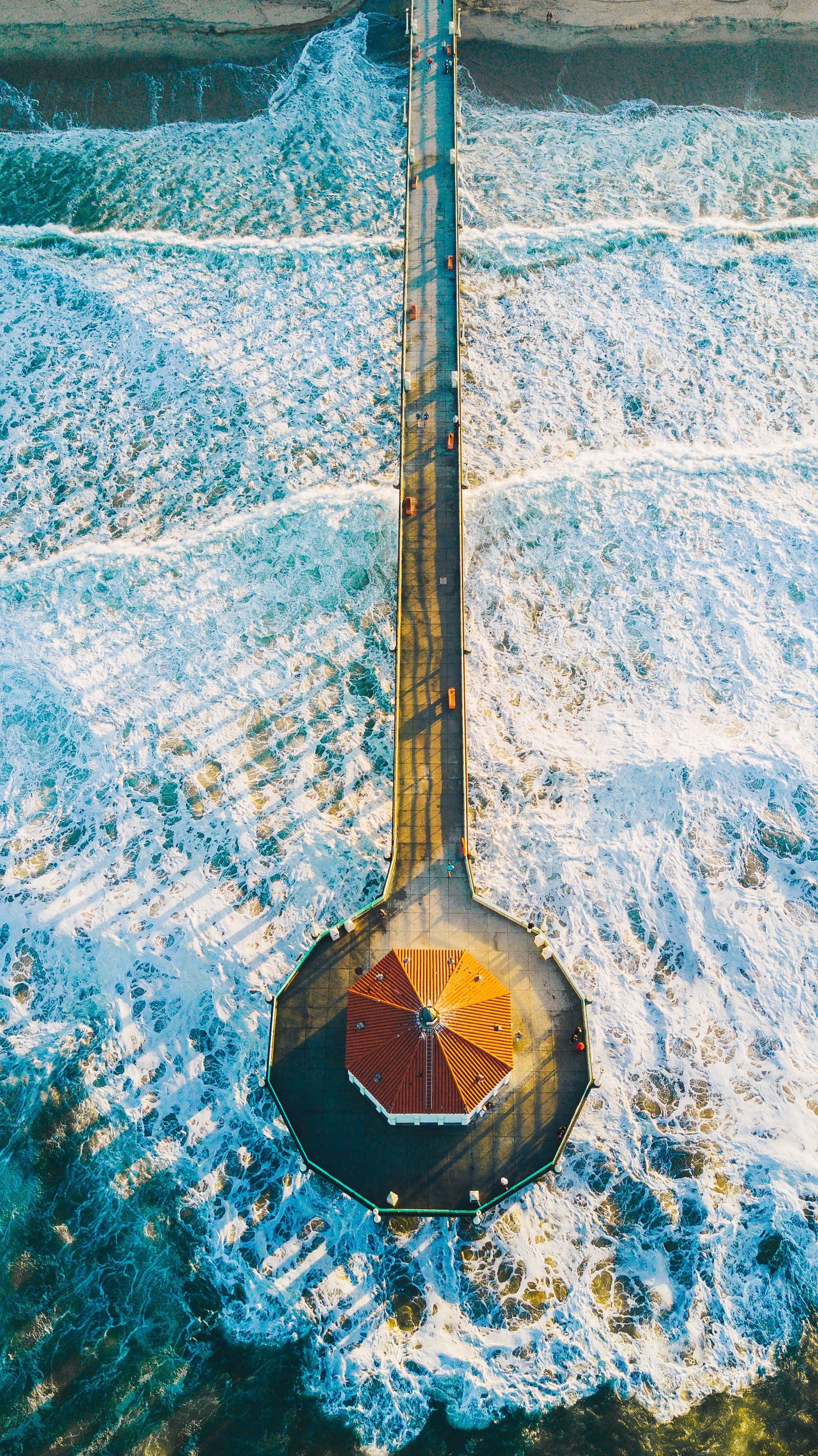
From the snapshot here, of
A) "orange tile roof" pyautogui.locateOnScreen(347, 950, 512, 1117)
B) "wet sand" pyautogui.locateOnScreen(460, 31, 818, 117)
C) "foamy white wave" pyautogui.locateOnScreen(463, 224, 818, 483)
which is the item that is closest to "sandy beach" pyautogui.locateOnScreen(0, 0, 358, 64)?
"wet sand" pyautogui.locateOnScreen(460, 31, 818, 117)

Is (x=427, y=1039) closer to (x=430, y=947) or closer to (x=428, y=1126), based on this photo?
(x=428, y=1126)

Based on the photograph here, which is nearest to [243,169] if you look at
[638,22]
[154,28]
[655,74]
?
[154,28]

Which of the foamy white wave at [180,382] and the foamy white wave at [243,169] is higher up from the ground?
the foamy white wave at [243,169]

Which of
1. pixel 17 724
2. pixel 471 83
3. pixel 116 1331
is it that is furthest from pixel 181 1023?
pixel 471 83

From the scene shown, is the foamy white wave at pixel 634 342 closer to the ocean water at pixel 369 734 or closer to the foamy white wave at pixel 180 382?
the ocean water at pixel 369 734

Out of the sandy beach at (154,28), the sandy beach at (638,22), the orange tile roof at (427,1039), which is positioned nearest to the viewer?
the orange tile roof at (427,1039)

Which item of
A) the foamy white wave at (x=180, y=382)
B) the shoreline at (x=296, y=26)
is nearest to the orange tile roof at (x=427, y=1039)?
the foamy white wave at (x=180, y=382)
